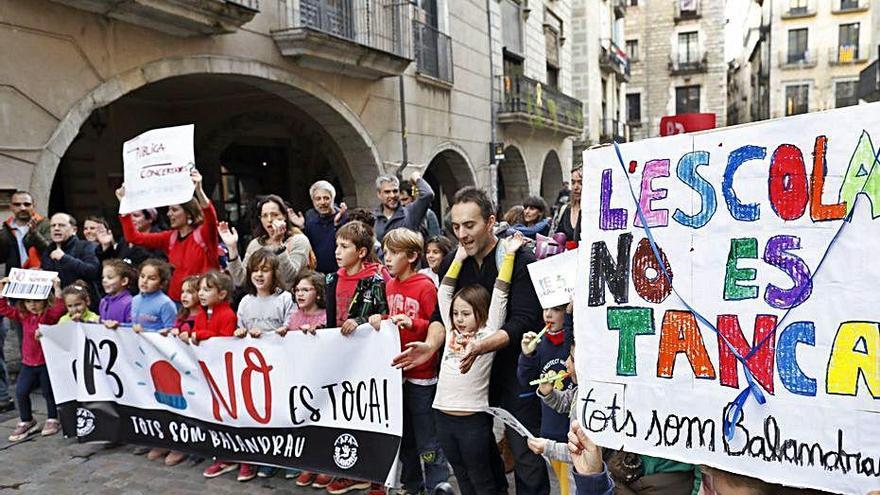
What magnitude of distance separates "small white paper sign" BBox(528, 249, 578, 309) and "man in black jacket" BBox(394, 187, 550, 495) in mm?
222

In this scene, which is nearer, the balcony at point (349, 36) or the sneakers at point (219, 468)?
the sneakers at point (219, 468)

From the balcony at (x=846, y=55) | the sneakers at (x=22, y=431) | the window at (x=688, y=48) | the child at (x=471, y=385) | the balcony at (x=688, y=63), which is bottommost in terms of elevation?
the sneakers at (x=22, y=431)

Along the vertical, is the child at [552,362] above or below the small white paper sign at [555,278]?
below

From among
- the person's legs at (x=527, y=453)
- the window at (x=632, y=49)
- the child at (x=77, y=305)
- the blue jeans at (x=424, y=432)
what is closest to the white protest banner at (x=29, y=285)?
the child at (x=77, y=305)

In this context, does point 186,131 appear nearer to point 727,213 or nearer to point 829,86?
point 727,213

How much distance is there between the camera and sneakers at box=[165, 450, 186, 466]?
443 centimetres

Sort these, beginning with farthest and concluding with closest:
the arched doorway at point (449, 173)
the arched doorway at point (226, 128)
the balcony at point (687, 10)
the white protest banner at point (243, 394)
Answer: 1. the balcony at point (687, 10)
2. the arched doorway at point (449, 173)
3. the arched doorway at point (226, 128)
4. the white protest banner at point (243, 394)

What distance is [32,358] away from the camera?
502cm

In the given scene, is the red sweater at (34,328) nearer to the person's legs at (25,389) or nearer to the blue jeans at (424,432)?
the person's legs at (25,389)

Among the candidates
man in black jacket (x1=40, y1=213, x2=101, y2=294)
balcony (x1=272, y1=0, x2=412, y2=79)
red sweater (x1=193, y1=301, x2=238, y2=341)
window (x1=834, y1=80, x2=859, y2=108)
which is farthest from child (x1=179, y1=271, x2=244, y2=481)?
window (x1=834, y1=80, x2=859, y2=108)

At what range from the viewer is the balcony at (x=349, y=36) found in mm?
9070

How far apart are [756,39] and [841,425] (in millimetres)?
58131

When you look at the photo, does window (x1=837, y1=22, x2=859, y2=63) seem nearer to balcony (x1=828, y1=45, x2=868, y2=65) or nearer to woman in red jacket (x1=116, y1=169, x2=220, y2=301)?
balcony (x1=828, y1=45, x2=868, y2=65)

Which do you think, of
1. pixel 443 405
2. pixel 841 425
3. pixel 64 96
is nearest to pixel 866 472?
pixel 841 425
